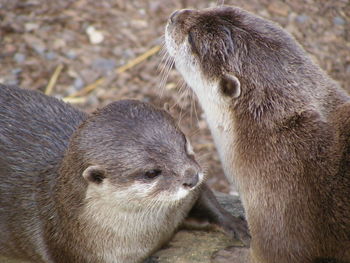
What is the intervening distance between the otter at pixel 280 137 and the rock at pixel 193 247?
283mm

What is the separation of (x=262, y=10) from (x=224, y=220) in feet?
8.70

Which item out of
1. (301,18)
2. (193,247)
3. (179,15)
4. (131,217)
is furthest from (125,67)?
(131,217)

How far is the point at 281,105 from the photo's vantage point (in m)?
2.58

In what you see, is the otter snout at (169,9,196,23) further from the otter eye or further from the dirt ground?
the dirt ground

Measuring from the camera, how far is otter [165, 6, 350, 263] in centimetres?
252

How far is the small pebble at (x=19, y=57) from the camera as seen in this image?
15.6 ft

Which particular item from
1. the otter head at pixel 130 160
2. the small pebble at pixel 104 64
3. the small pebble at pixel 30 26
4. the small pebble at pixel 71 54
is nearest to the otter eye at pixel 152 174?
the otter head at pixel 130 160

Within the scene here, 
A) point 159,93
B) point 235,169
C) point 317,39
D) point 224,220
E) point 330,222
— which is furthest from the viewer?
point 317,39

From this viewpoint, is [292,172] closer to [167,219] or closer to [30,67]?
[167,219]

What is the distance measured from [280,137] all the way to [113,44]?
2.72 meters

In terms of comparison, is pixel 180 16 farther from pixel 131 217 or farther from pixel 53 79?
pixel 53 79

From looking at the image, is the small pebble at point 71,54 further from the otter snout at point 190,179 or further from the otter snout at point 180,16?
the otter snout at point 190,179

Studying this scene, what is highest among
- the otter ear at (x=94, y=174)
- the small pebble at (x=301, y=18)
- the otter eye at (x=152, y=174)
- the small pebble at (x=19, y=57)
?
the small pebble at (x=301, y=18)

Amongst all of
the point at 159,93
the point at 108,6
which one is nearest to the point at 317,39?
the point at 159,93
